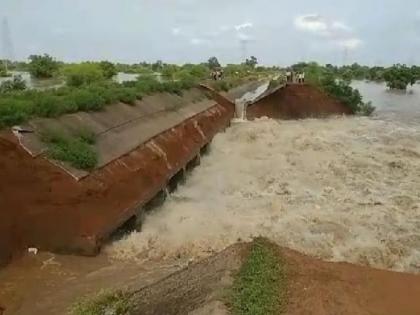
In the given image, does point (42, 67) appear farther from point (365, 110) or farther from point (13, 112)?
point (13, 112)

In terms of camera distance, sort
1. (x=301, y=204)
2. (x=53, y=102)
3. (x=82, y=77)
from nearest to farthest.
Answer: (x=53, y=102), (x=301, y=204), (x=82, y=77)

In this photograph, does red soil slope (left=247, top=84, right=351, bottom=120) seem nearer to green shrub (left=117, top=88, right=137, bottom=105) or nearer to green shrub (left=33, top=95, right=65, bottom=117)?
green shrub (left=117, top=88, right=137, bottom=105)

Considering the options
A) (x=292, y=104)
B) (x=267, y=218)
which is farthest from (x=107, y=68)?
(x=267, y=218)

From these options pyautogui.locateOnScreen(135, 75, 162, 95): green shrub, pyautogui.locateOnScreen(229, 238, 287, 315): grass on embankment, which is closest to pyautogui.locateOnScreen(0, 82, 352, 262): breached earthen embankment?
pyautogui.locateOnScreen(229, 238, 287, 315): grass on embankment

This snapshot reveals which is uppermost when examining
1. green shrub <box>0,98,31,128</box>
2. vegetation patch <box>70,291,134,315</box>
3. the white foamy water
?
green shrub <box>0,98,31,128</box>

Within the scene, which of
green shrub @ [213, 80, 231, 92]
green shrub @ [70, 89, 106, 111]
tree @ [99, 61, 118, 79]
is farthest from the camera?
tree @ [99, 61, 118, 79]

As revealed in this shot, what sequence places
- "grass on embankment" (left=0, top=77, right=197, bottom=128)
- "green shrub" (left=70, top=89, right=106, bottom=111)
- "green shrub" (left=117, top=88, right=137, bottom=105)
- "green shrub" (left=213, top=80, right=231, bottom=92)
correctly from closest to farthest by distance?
1. "grass on embankment" (left=0, top=77, right=197, bottom=128)
2. "green shrub" (left=70, top=89, right=106, bottom=111)
3. "green shrub" (left=117, top=88, right=137, bottom=105)
4. "green shrub" (left=213, top=80, right=231, bottom=92)
